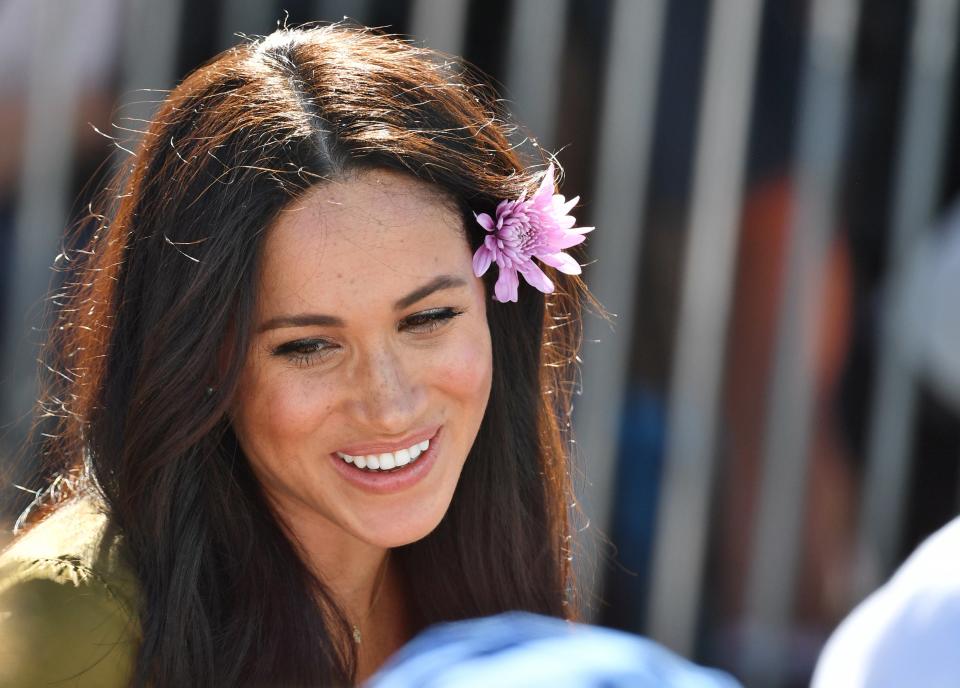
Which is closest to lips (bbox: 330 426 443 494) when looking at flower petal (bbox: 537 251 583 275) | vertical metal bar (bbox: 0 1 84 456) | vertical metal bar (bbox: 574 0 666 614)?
flower petal (bbox: 537 251 583 275)

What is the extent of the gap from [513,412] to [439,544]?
0.24m

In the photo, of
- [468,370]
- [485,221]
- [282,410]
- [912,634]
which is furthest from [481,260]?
[912,634]

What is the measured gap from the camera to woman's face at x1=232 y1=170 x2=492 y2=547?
6.50 feet

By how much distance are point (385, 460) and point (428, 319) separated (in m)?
0.21

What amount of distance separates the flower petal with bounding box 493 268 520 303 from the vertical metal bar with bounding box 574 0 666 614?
4.53 feet

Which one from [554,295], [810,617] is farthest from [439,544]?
[810,617]

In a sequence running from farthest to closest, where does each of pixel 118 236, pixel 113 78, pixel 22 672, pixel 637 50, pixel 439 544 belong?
pixel 637 50 → pixel 113 78 → pixel 439 544 → pixel 118 236 → pixel 22 672

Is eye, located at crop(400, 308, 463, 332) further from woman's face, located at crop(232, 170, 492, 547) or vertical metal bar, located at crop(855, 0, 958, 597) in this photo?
vertical metal bar, located at crop(855, 0, 958, 597)

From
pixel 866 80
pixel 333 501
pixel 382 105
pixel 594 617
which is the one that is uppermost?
pixel 866 80

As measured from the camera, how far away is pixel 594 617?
12.3 ft

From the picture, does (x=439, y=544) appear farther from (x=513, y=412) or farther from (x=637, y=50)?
(x=637, y=50)

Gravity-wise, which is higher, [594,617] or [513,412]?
[513,412]

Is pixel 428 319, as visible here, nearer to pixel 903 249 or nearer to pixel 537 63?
pixel 537 63

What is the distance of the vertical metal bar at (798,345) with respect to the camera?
147 inches
